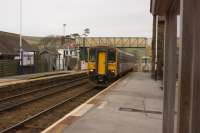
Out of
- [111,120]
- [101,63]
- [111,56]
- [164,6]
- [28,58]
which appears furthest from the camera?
[28,58]

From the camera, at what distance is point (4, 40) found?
49.4 m

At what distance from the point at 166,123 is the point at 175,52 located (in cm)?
94

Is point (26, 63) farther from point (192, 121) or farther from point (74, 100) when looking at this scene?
point (192, 121)

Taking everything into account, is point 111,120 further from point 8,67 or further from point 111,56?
point 8,67

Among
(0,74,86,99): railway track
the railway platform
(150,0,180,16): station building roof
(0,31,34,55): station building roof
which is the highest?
(0,31,34,55): station building roof

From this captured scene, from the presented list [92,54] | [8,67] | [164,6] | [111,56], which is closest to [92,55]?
[92,54]

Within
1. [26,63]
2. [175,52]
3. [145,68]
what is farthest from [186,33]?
[145,68]

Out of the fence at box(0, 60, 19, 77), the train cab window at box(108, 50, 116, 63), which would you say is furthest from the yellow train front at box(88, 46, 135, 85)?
the fence at box(0, 60, 19, 77)

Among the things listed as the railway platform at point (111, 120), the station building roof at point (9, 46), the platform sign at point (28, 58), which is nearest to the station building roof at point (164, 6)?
the railway platform at point (111, 120)

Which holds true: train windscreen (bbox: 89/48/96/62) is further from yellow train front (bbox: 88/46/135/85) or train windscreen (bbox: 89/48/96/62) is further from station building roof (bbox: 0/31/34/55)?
station building roof (bbox: 0/31/34/55)

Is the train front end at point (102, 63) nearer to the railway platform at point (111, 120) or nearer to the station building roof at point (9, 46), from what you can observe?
the railway platform at point (111, 120)

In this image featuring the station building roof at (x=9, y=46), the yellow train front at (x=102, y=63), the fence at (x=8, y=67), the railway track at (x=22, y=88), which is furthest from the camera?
the station building roof at (x=9, y=46)

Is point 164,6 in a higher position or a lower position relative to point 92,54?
higher

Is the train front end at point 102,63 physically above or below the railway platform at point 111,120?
above
